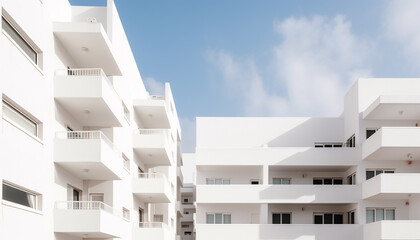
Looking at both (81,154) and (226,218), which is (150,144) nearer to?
(226,218)

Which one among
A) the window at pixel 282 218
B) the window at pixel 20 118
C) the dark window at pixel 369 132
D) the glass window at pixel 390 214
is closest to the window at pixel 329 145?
the dark window at pixel 369 132

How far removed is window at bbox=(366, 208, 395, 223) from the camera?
30438 mm

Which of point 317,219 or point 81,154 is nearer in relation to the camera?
point 81,154

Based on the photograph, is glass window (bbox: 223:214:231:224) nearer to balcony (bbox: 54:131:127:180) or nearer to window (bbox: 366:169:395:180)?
window (bbox: 366:169:395:180)

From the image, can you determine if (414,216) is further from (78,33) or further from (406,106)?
(78,33)

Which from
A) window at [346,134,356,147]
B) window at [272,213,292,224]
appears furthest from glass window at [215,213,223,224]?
window at [346,134,356,147]

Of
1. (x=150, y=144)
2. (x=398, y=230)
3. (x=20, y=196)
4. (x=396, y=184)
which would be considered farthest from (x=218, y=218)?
(x=20, y=196)

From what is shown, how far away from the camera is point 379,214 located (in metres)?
30.6

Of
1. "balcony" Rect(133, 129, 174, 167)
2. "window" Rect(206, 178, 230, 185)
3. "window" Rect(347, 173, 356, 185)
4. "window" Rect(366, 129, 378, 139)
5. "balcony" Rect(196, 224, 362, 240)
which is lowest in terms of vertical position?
"balcony" Rect(196, 224, 362, 240)

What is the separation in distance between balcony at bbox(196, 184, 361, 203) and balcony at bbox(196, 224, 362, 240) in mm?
1652

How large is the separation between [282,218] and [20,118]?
23.4m

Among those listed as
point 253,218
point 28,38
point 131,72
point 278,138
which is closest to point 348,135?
point 278,138

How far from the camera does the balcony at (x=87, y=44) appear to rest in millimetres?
16125

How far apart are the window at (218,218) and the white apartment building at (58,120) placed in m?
10.2
